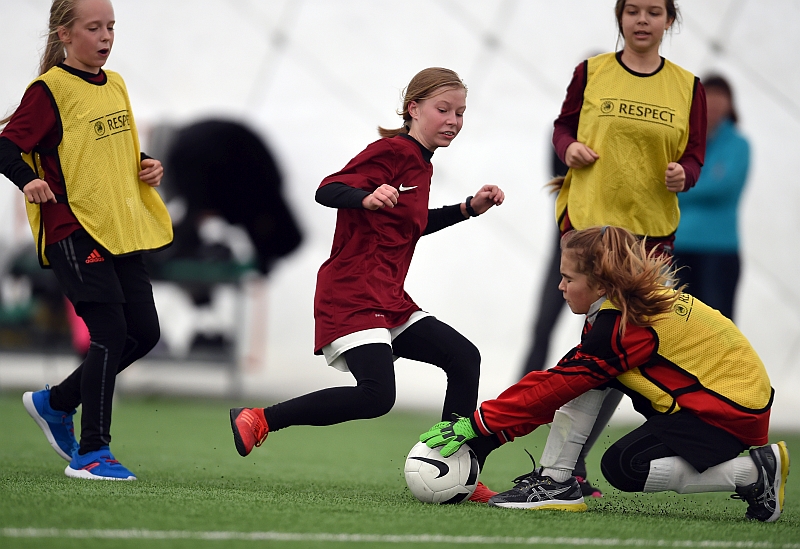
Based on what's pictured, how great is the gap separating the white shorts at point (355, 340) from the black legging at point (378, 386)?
13mm

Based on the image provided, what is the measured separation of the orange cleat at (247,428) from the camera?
2.52 metres

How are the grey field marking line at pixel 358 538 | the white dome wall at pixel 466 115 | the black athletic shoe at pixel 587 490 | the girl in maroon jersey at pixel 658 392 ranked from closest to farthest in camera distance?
the grey field marking line at pixel 358 538 < the girl in maroon jersey at pixel 658 392 < the black athletic shoe at pixel 587 490 < the white dome wall at pixel 466 115

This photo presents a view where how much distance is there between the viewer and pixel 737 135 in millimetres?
4180

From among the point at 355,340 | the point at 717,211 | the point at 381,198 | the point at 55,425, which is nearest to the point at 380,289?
the point at 355,340

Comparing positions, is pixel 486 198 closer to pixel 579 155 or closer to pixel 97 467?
pixel 579 155

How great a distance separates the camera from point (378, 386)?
Result: 2.58m

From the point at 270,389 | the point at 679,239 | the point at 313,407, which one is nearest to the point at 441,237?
the point at 270,389

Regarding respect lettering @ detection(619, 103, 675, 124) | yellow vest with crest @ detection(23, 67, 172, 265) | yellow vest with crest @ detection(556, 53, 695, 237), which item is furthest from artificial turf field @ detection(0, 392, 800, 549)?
respect lettering @ detection(619, 103, 675, 124)

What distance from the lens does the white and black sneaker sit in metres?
2.44

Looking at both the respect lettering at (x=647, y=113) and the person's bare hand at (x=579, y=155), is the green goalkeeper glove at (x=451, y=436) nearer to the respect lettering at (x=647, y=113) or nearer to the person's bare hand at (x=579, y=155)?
the person's bare hand at (x=579, y=155)

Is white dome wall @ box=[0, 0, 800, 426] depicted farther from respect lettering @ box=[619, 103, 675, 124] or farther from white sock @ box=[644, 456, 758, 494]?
white sock @ box=[644, 456, 758, 494]

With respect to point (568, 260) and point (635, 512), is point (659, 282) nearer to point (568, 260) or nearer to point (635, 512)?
point (568, 260)

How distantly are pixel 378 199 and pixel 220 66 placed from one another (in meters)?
3.52

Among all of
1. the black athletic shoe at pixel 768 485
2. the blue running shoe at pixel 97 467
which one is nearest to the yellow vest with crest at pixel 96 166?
the blue running shoe at pixel 97 467
